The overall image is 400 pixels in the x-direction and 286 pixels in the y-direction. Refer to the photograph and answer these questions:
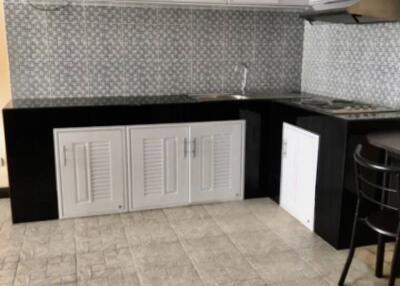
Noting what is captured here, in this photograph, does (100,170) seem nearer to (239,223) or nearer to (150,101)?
(150,101)

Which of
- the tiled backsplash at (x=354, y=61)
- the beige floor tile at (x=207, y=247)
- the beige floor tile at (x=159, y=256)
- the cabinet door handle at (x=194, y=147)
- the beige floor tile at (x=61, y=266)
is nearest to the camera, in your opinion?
the beige floor tile at (x=61, y=266)

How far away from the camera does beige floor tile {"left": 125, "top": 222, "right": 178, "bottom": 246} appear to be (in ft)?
9.30

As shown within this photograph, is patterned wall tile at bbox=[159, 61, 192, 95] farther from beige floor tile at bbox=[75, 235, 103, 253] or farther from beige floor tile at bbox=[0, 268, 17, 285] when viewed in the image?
beige floor tile at bbox=[0, 268, 17, 285]

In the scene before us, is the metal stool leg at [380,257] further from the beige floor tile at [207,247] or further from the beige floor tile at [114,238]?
the beige floor tile at [114,238]

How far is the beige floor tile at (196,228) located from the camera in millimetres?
2925

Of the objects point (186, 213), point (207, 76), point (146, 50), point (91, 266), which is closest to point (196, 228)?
point (186, 213)

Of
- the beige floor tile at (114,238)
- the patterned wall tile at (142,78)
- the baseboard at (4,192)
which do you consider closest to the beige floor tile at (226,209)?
the beige floor tile at (114,238)

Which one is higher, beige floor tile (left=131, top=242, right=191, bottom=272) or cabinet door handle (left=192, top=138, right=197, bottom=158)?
cabinet door handle (left=192, top=138, right=197, bottom=158)

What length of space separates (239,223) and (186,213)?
0.43 meters

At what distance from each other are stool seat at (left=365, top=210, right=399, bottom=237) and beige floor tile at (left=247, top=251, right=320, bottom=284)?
19.4 inches

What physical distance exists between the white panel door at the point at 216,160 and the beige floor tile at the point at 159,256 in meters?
0.74

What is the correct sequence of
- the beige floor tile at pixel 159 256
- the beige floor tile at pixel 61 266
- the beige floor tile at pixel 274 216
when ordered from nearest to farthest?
the beige floor tile at pixel 61 266, the beige floor tile at pixel 159 256, the beige floor tile at pixel 274 216

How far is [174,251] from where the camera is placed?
269 centimetres

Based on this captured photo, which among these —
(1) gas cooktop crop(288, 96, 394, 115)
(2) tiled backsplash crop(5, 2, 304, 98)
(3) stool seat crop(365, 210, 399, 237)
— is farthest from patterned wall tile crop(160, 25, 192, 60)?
(3) stool seat crop(365, 210, 399, 237)
